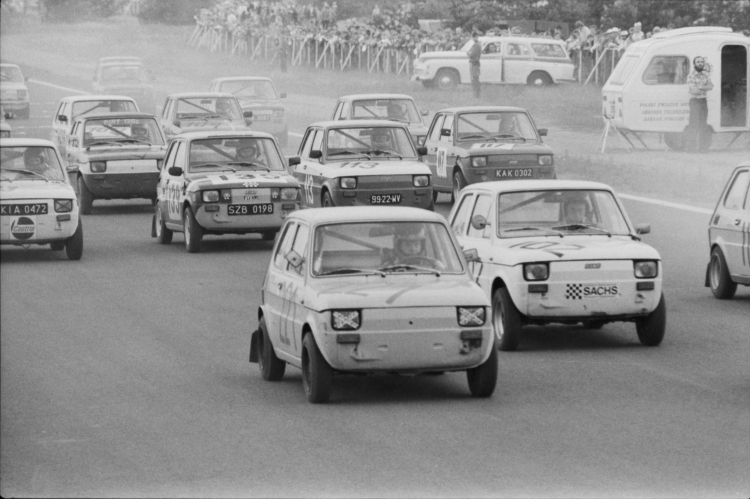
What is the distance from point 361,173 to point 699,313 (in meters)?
7.87

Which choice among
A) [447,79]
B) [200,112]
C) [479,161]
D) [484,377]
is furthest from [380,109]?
[447,79]

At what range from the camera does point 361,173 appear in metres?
21.9

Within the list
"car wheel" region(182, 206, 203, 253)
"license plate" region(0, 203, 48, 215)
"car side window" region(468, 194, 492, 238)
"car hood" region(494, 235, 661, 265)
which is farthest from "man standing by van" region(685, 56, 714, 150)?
"car hood" region(494, 235, 661, 265)

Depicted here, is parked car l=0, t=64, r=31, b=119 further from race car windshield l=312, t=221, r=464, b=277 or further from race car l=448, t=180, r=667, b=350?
race car windshield l=312, t=221, r=464, b=277

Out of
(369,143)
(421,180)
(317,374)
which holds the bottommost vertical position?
(421,180)

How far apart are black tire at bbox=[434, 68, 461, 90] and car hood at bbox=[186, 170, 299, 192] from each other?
34.5m

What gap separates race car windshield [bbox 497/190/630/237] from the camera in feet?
43.8

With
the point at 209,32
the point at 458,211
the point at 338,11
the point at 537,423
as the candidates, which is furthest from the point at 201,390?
the point at 209,32

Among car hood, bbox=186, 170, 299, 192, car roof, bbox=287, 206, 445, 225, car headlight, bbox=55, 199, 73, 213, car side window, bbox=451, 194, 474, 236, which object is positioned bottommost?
car headlight, bbox=55, 199, 73, 213

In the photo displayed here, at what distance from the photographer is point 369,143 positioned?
76.3ft

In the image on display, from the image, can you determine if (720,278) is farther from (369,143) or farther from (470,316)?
(369,143)

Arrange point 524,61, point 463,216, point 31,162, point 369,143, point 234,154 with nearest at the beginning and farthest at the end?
1. point 463,216
2. point 31,162
3. point 234,154
4. point 369,143
5. point 524,61

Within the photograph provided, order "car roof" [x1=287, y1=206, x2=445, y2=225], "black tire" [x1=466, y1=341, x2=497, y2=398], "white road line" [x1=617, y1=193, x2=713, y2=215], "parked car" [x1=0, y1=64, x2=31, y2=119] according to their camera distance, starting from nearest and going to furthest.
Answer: "black tire" [x1=466, y1=341, x2=497, y2=398]
"car roof" [x1=287, y1=206, x2=445, y2=225]
"white road line" [x1=617, y1=193, x2=713, y2=215]
"parked car" [x1=0, y1=64, x2=31, y2=119]

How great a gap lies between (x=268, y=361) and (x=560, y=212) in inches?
131
